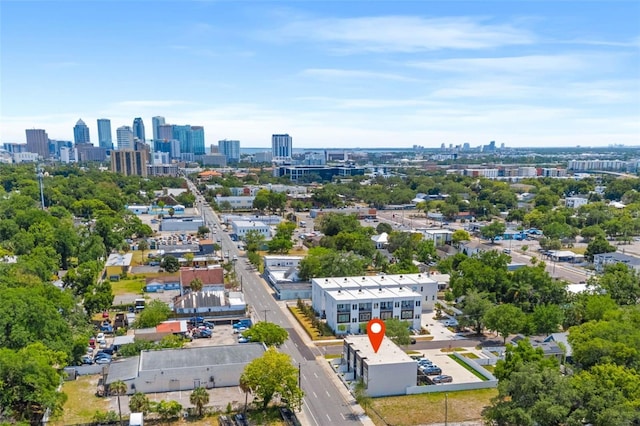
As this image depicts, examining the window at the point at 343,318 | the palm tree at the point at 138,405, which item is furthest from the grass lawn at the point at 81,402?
the window at the point at 343,318

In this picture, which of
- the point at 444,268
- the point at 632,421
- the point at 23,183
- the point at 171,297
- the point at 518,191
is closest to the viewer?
the point at 632,421

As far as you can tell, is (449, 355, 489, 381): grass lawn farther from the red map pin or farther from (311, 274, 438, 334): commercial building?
(311, 274, 438, 334): commercial building

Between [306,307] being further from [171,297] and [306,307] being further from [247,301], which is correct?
[171,297]

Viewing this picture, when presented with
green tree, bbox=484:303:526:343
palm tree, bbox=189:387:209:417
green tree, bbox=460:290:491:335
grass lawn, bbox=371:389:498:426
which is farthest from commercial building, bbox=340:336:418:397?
green tree, bbox=460:290:491:335

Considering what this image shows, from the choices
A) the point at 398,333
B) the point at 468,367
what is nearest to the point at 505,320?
the point at 468,367

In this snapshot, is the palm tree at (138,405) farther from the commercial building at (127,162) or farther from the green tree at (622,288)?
the commercial building at (127,162)

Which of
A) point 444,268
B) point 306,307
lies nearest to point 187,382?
point 306,307

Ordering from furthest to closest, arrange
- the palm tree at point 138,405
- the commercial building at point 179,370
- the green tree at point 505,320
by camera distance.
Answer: the green tree at point 505,320, the commercial building at point 179,370, the palm tree at point 138,405
